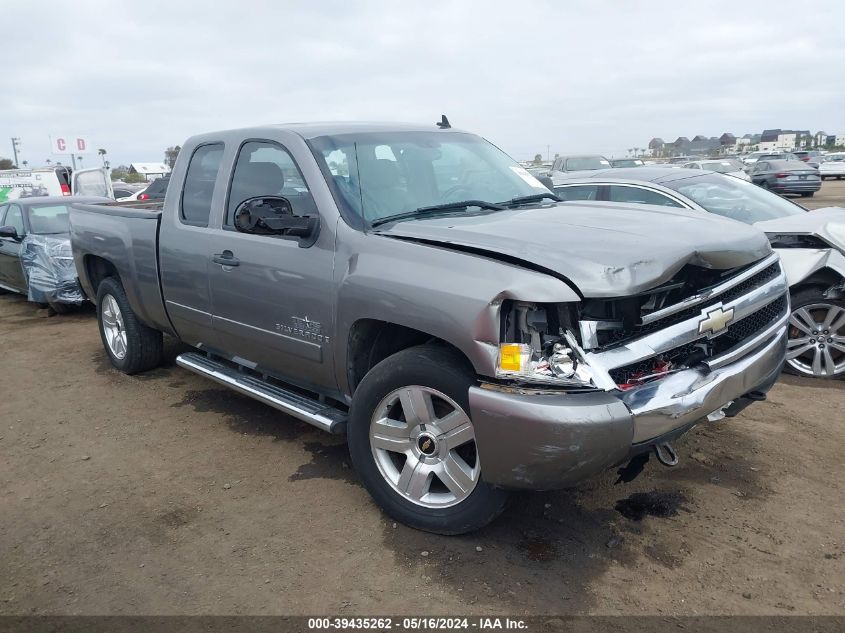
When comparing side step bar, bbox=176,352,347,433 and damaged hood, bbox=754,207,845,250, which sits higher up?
damaged hood, bbox=754,207,845,250

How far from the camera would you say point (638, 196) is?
21.2 ft

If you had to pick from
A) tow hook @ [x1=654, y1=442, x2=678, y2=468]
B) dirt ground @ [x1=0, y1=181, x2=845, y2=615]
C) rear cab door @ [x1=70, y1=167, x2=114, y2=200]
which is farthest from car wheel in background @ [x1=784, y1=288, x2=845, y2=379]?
rear cab door @ [x1=70, y1=167, x2=114, y2=200]

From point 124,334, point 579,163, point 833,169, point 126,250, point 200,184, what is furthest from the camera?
point 833,169

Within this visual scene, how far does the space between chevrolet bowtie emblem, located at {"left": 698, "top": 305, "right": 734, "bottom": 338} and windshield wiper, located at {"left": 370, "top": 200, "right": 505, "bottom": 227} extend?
137cm

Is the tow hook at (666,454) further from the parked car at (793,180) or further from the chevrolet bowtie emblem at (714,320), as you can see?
the parked car at (793,180)

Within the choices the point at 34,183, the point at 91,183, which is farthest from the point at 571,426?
the point at 34,183

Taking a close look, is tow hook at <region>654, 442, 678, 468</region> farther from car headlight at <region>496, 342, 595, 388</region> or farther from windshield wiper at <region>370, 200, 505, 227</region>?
windshield wiper at <region>370, 200, 505, 227</region>

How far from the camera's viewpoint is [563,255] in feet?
9.30

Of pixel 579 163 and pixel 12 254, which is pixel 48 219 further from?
pixel 579 163

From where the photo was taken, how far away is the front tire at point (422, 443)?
9.92ft

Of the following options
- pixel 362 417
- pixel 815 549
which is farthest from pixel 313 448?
pixel 815 549

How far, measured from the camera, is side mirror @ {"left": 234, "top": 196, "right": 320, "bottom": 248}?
356cm

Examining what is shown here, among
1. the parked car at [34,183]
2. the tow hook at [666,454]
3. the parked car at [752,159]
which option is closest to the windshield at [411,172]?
the tow hook at [666,454]

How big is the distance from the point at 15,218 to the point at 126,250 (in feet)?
18.9
